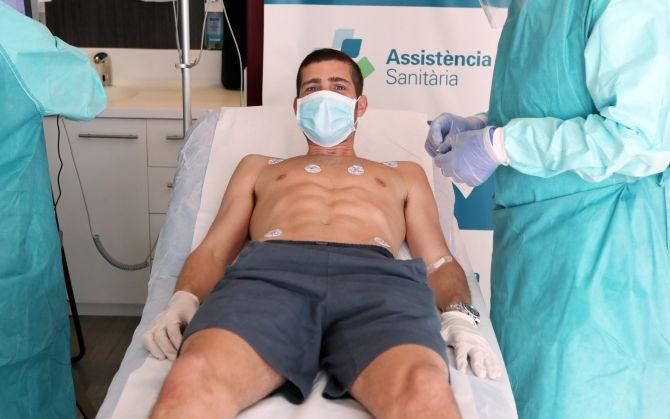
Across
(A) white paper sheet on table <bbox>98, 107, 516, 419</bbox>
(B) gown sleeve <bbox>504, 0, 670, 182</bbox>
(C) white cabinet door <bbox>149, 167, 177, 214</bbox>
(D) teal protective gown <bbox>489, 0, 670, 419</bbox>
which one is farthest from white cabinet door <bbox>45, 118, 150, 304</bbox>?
(B) gown sleeve <bbox>504, 0, 670, 182</bbox>

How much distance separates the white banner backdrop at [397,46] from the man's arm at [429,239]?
692 millimetres

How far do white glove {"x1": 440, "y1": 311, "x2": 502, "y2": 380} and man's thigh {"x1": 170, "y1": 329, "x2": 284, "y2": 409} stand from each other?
1.24 ft

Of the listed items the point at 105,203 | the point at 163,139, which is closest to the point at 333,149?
the point at 163,139

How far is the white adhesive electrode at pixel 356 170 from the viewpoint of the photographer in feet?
6.58

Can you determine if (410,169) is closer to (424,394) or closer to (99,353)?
(424,394)

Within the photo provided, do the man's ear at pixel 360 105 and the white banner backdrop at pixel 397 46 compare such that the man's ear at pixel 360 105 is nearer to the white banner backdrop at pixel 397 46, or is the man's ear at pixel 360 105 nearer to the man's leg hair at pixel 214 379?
the white banner backdrop at pixel 397 46

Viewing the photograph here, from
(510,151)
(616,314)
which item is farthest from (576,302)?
(510,151)

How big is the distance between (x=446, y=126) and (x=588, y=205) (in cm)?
49

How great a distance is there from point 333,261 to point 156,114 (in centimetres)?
151

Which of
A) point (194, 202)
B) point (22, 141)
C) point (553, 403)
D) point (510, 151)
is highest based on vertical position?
point (510, 151)

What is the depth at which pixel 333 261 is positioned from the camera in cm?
160

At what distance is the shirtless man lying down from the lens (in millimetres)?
1326

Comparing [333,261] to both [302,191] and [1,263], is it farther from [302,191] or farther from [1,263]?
[1,263]

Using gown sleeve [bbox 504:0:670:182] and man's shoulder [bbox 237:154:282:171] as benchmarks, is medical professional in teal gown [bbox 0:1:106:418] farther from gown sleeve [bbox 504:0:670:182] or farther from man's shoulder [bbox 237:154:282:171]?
gown sleeve [bbox 504:0:670:182]
